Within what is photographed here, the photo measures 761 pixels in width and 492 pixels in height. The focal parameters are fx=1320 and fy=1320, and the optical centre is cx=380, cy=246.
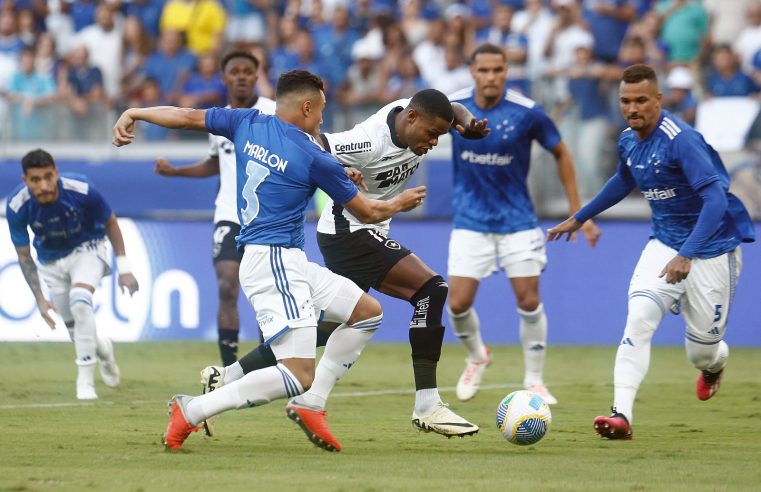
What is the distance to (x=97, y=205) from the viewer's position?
37.2 feet

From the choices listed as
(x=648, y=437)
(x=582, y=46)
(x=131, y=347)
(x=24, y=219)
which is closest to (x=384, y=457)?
(x=648, y=437)

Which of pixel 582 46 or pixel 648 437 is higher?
pixel 582 46

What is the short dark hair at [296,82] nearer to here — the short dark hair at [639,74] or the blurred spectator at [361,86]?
the short dark hair at [639,74]

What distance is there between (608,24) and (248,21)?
5.73 m

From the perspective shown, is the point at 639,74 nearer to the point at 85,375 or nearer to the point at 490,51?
the point at 490,51

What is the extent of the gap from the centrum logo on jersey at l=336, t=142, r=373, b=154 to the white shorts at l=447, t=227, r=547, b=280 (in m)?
3.16

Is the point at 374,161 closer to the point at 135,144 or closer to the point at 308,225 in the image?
the point at 308,225

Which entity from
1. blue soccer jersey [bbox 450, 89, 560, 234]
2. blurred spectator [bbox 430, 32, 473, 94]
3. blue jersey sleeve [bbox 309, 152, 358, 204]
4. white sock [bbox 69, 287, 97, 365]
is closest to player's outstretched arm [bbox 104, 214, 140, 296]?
white sock [bbox 69, 287, 97, 365]

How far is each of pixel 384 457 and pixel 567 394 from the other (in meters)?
4.34

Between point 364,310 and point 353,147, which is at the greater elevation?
point 353,147

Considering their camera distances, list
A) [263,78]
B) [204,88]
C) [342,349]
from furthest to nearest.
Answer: [263,78], [204,88], [342,349]

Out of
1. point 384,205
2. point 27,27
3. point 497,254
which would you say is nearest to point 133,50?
point 27,27

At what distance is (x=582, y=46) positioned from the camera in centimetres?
1731

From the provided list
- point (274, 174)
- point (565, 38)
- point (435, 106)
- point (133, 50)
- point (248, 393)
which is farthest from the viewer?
point (133, 50)
